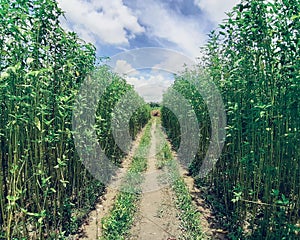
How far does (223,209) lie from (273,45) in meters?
3.01

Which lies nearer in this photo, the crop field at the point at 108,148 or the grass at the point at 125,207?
the crop field at the point at 108,148

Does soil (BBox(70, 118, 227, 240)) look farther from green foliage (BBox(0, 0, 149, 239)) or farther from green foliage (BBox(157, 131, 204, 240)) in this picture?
green foliage (BBox(0, 0, 149, 239))

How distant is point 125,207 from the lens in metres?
5.02

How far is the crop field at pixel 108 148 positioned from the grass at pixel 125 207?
28 millimetres

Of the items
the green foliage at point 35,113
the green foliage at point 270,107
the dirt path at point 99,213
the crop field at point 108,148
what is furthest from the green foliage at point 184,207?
the green foliage at point 35,113

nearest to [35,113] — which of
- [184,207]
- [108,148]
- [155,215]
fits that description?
[155,215]

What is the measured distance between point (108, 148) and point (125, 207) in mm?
2281

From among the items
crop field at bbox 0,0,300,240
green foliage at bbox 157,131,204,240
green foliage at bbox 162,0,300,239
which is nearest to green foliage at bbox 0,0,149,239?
crop field at bbox 0,0,300,240

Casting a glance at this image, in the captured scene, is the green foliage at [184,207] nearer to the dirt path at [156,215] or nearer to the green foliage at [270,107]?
the dirt path at [156,215]

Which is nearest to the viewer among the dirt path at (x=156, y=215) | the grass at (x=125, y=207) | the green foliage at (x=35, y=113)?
the green foliage at (x=35, y=113)

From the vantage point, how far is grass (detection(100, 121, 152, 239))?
4258mm

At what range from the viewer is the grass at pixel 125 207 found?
14.0 feet

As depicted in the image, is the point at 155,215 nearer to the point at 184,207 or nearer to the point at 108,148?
the point at 184,207

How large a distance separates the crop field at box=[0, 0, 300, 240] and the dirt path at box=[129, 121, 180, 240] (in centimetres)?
2
